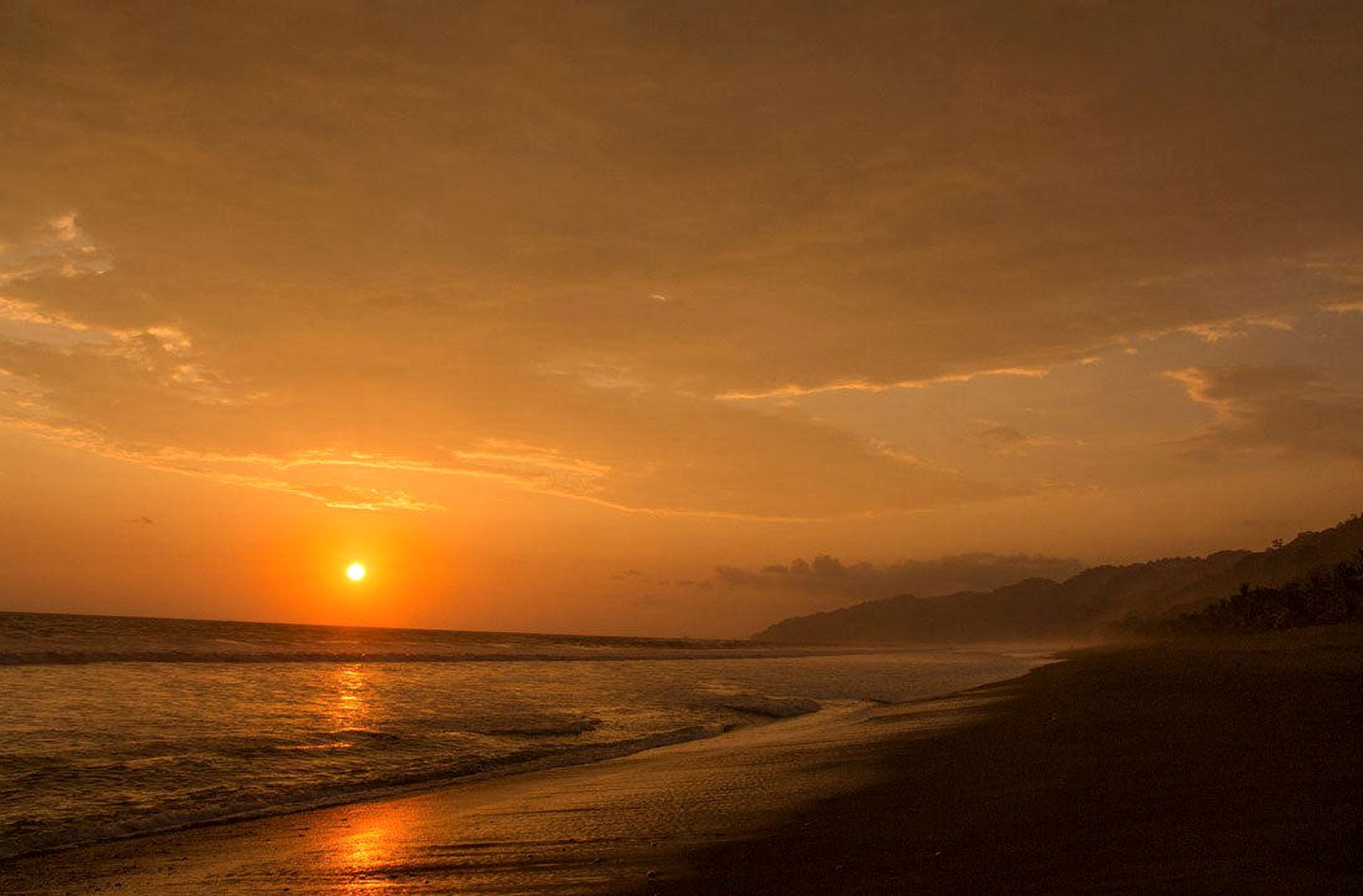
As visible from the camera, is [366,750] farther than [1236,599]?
No

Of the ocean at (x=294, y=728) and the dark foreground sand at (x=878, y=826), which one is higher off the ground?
the dark foreground sand at (x=878, y=826)

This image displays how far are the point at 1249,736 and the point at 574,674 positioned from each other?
35700 mm

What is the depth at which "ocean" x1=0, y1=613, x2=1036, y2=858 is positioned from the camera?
43.2 ft

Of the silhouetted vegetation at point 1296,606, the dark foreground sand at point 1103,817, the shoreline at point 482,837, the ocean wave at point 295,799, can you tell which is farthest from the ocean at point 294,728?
the silhouetted vegetation at point 1296,606

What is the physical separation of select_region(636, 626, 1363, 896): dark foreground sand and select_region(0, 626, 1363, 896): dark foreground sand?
0.11ft

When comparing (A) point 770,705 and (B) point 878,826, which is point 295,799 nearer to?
(B) point 878,826

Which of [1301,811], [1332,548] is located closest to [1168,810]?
[1301,811]

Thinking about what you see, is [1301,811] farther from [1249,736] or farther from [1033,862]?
[1249,736]

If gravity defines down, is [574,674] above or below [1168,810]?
below

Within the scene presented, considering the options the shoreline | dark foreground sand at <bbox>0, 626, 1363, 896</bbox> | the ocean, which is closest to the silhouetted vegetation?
the ocean

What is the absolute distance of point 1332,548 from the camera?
8538cm

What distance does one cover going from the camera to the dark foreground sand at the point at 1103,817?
244 inches

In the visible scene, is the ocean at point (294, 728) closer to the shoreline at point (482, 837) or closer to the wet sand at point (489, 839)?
the shoreline at point (482, 837)

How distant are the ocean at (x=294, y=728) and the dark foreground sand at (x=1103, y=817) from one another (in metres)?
8.17
